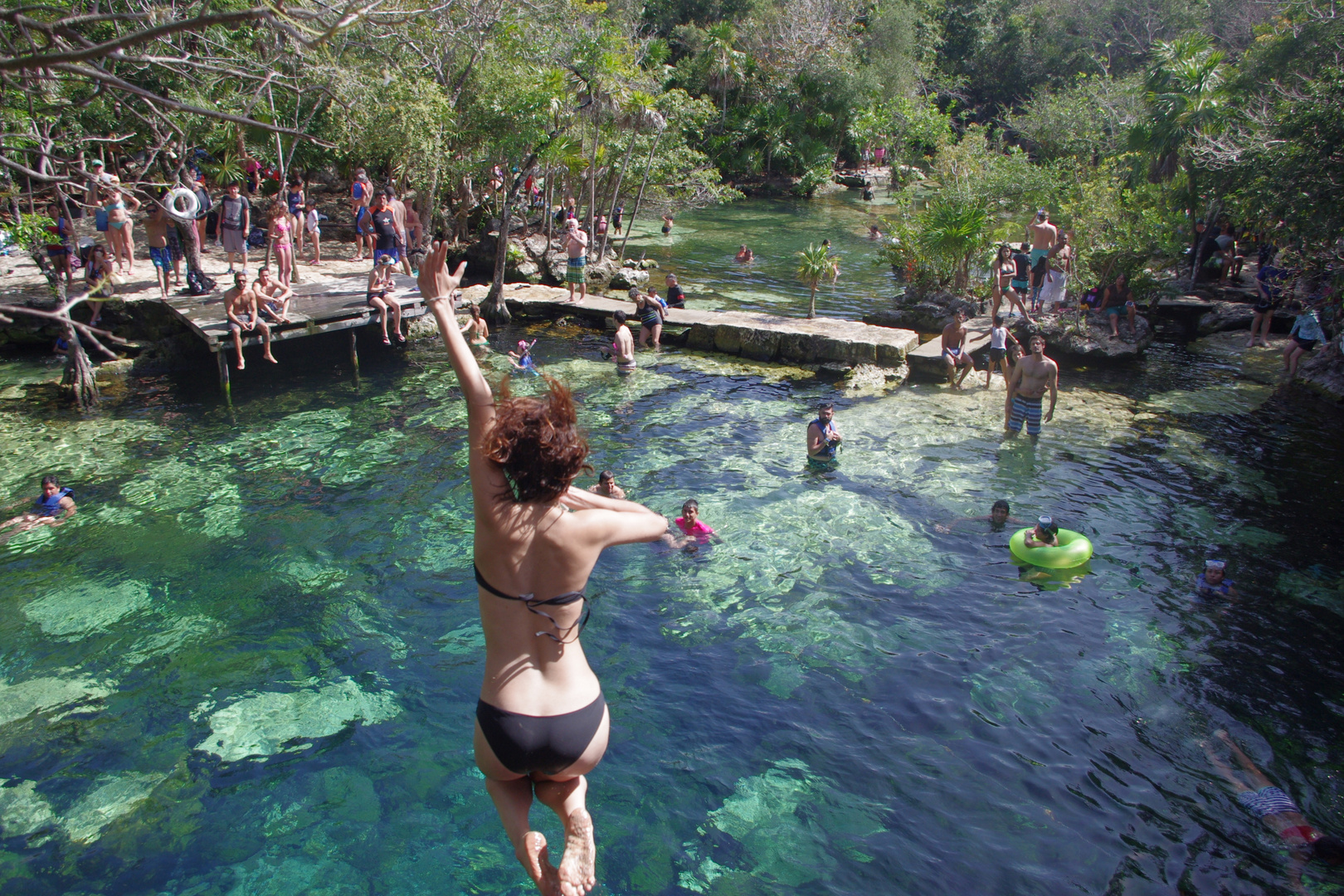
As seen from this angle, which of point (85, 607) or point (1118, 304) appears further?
point (1118, 304)

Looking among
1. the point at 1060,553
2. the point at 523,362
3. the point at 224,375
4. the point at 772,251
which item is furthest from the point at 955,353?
the point at 772,251

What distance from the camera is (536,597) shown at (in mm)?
3156

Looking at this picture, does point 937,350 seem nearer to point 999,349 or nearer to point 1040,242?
point 999,349

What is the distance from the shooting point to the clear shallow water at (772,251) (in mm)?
23062

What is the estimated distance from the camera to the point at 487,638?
3.20 meters

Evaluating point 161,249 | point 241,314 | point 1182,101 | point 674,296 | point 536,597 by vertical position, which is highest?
point 1182,101

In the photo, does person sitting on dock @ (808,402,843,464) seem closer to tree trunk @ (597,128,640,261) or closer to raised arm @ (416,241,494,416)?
raised arm @ (416,241,494,416)

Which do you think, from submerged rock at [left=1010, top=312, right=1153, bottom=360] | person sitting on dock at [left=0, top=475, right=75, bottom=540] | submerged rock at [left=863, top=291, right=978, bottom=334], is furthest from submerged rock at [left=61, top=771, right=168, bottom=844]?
submerged rock at [left=863, top=291, right=978, bottom=334]

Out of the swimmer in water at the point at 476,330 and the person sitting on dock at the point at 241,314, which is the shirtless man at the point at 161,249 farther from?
the swimmer in water at the point at 476,330

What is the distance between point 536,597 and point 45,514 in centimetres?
1001

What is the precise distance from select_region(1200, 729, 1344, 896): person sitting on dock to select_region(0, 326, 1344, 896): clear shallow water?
141mm

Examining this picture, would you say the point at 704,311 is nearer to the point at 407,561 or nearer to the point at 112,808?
the point at 407,561

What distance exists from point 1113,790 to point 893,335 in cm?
1194

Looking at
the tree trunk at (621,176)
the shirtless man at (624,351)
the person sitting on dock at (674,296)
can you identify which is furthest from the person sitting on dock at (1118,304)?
the tree trunk at (621,176)
